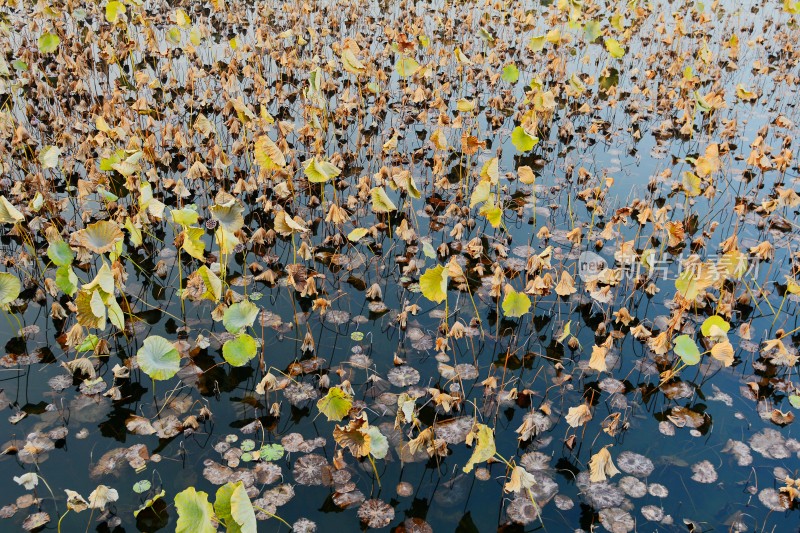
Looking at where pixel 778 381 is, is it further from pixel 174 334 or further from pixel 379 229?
pixel 174 334

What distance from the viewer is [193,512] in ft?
7.70

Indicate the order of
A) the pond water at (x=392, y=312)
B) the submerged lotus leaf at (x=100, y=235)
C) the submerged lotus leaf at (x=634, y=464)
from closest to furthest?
the pond water at (x=392, y=312)
the submerged lotus leaf at (x=634, y=464)
the submerged lotus leaf at (x=100, y=235)

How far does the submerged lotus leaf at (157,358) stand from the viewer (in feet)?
10.1

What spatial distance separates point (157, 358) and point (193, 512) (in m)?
0.98

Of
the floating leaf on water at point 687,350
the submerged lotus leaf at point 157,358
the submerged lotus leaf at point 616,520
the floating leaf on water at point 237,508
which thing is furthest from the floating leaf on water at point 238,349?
the floating leaf on water at point 687,350

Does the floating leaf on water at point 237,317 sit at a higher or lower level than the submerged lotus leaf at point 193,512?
higher

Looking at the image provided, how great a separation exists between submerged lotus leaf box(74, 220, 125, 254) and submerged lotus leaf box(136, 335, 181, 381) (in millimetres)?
642

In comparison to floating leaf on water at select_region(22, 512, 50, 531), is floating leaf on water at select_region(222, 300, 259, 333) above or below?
above

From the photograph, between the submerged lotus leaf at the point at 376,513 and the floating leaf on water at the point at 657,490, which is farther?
the floating leaf on water at the point at 657,490

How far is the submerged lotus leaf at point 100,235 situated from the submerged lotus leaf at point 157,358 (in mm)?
642

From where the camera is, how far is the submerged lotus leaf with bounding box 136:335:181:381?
3084 millimetres

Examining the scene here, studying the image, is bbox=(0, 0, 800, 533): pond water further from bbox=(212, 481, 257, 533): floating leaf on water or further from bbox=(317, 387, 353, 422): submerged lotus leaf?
bbox=(212, 481, 257, 533): floating leaf on water

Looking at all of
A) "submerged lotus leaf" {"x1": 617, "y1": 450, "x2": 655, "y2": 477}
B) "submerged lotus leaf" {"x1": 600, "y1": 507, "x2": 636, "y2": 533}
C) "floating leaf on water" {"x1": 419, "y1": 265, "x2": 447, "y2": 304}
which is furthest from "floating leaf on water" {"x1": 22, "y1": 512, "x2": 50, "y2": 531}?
"submerged lotus leaf" {"x1": 617, "y1": 450, "x2": 655, "y2": 477}

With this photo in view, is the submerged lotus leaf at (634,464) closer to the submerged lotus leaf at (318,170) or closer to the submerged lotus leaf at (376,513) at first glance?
the submerged lotus leaf at (376,513)
